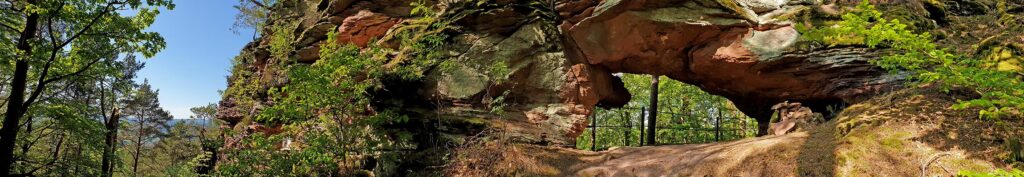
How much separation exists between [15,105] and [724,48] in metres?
13.0

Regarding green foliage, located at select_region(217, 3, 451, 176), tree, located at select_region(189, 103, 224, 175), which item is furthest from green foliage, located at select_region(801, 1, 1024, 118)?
tree, located at select_region(189, 103, 224, 175)

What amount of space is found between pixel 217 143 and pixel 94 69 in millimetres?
4338

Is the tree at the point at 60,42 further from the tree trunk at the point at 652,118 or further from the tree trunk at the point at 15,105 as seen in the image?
the tree trunk at the point at 652,118

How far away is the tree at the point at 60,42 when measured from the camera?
834 cm

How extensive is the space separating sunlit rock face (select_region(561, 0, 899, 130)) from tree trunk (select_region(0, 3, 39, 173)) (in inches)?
391

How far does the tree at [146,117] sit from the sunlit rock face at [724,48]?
24.7 m

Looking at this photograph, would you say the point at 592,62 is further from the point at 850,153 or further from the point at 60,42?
the point at 60,42

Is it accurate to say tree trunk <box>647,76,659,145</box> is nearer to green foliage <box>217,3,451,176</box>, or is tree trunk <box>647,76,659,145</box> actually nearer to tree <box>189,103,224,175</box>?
green foliage <box>217,3,451,176</box>

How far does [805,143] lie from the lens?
652cm

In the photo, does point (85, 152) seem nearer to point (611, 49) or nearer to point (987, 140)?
point (611, 49)

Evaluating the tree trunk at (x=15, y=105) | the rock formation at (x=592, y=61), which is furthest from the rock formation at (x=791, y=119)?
the tree trunk at (x=15, y=105)

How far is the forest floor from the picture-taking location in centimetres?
522

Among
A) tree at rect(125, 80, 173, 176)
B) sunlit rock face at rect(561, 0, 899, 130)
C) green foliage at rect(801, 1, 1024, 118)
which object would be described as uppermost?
sunlit rock face at rect(561, 0, 899, 130)

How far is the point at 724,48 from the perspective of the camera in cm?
1025
